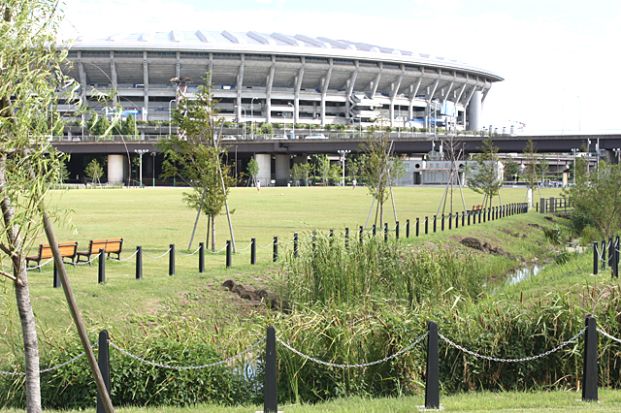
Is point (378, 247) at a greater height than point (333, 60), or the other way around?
point (333, 60)

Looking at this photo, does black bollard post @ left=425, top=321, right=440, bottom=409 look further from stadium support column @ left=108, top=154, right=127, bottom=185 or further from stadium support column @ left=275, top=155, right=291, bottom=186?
stadium support column @ left=275, top=155, right=291, bottom=186

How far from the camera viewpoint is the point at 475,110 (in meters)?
176

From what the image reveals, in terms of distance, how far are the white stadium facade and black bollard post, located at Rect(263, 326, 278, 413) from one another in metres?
120

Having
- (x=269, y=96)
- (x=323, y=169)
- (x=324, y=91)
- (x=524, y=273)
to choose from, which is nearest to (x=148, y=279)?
(x=524, y=273)

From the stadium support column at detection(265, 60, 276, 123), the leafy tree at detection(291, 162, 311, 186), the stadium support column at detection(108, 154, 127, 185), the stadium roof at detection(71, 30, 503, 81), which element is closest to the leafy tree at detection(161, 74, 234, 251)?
the leafy tree at detection(291, 162, 311, 186)

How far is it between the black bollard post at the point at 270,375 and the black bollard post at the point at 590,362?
3374 millimetres

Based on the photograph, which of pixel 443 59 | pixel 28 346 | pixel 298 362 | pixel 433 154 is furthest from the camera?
pixel 443 59

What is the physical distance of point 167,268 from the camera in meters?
19.8

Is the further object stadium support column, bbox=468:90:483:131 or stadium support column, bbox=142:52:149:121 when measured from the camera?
stadium support column, bbox=468:90:483:131

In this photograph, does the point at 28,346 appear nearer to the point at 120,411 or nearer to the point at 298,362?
the point at 120,411

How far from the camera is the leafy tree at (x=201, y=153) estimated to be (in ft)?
80.6

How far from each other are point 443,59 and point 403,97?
10.5m

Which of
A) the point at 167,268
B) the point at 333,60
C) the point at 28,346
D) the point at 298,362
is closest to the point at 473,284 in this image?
the point at 167,268

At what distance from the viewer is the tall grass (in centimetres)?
1577
